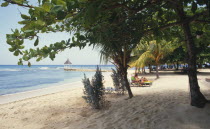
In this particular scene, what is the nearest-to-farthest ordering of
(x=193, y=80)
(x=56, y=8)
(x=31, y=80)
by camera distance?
(x=56, y=8)
(x=193, y=80)
(x=31, y=80)

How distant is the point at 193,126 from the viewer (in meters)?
3.03

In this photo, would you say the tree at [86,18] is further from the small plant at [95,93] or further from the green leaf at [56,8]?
the small plant at [95,93]

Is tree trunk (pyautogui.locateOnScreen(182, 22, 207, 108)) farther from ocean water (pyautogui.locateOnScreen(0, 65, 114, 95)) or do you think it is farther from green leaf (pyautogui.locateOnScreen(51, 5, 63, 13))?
ocean water (pyautogui.locateOnScreen(0, 65, 114, 95))

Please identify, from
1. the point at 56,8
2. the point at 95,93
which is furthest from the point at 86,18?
the point at 95,93

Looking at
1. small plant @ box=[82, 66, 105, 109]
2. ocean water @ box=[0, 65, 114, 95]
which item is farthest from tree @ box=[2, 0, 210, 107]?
ocean water @ box=[0, 65, 114, 95]

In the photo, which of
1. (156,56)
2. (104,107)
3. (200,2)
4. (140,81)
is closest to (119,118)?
(104,107)

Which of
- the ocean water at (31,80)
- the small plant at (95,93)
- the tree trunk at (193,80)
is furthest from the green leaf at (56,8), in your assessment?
the ocean water at (31,80)

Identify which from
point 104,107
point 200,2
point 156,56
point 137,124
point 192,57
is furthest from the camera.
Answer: point 156,56

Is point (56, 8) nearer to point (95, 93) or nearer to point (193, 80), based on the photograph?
point (193, 80)

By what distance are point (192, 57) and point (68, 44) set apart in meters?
3.42

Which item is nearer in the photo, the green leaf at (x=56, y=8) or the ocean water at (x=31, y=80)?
the green leaf at (x=56, y=8)

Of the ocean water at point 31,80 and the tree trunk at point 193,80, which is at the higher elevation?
the tree trunk at point 193,80

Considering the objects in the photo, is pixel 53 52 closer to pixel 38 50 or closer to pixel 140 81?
pixel 38 50

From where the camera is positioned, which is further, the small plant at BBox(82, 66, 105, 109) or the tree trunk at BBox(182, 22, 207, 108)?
the small plant at BBox(82, 66, 105, 109)
